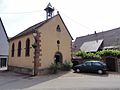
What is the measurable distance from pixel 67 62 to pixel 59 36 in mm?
3504

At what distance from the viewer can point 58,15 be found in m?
23.1

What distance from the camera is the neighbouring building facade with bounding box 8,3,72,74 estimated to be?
2006 centimetres

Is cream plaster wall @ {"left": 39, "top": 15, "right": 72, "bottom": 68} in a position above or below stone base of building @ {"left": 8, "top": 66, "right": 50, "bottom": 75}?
above

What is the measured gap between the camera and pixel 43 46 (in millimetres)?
20531

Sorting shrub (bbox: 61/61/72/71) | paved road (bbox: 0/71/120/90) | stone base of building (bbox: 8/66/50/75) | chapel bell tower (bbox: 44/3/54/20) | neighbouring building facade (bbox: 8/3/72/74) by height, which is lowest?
paved road (bbox: 0/71/120/90)

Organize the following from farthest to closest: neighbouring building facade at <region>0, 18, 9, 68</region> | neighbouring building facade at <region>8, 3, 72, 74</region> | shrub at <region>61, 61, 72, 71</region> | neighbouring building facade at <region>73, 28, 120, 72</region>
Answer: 1. neighbouring building facade at <region>73, 28, 120, 72</region>
2. neighbouring building facade at <region>0, 18, 9, 68</region>
3. shrub at <region>61, 61, 72, 71</region>
4. neighbouring building facade at <region>8, 3, 72, 74</region>

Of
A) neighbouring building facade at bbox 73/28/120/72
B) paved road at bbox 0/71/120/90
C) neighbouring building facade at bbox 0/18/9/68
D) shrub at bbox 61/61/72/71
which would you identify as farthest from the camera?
neighbouring building facade at bbox 73/28/120/72

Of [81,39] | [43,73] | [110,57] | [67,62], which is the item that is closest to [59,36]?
[67,62]

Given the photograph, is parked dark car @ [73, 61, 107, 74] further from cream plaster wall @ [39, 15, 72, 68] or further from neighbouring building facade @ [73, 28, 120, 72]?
neighbouring building facade @ [73, 28, 120, 72]

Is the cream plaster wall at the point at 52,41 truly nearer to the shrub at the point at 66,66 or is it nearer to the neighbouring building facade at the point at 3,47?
the shrub at the point at 66,66

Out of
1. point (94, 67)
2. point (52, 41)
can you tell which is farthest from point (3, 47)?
point (94, 67)

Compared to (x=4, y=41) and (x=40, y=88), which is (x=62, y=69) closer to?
(x=40, y=88)

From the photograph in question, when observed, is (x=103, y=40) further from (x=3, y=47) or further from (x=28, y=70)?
(x=28, y=70)

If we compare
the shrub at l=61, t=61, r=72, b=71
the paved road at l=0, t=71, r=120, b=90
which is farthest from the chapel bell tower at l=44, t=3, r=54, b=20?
the paved road at l=0, t=71, r=120, b=90
